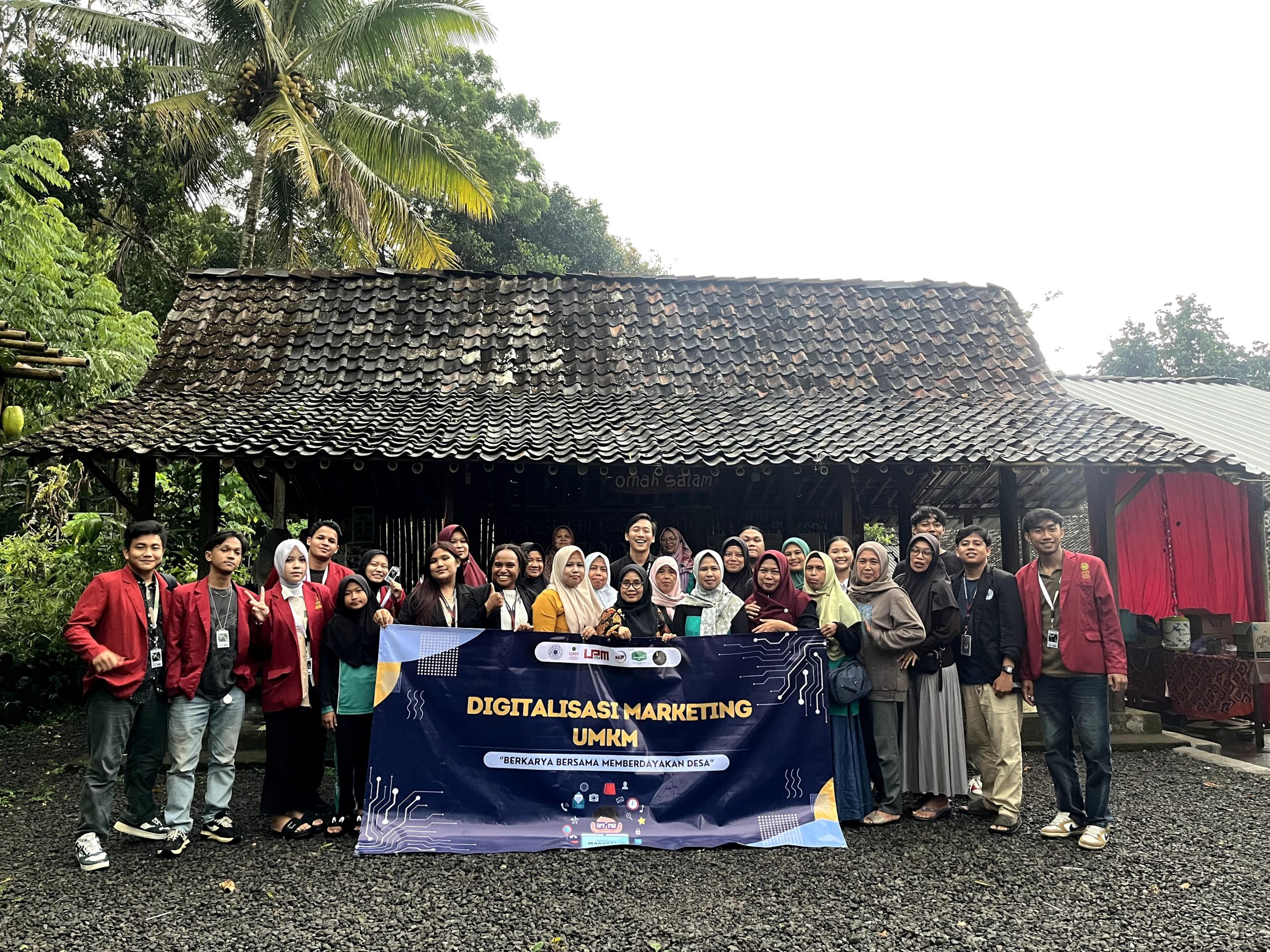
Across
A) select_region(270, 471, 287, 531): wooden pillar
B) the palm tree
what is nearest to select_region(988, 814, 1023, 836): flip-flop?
select_region(270, 471, 287, 531): wooden pillar

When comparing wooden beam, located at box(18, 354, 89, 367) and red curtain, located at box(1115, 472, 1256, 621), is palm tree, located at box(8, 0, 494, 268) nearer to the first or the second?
wooden beam, located at box(18, 354, 89, 367)

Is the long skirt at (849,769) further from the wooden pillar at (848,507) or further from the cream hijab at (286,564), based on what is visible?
the wooden pillar at (848,507)

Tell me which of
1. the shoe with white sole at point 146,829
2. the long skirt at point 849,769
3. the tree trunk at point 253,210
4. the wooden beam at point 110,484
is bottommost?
the shoe with white sole at point 146,829

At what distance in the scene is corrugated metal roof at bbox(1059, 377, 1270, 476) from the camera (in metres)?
9.34

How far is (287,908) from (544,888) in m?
1.15

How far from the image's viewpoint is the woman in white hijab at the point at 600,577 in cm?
527

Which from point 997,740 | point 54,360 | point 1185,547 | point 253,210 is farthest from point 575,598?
point 253,210

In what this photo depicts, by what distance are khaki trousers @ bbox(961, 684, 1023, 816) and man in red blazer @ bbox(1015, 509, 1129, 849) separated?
15 cm

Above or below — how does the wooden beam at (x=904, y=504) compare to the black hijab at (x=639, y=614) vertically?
above

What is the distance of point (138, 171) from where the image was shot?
13.5 m

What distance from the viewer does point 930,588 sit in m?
4.95

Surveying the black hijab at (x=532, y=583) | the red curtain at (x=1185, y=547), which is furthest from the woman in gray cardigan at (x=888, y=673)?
the red curtain at (x=1185, y=547)

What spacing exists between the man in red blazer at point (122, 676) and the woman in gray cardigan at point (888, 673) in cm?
391

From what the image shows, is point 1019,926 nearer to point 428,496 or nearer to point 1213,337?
point 428,496
